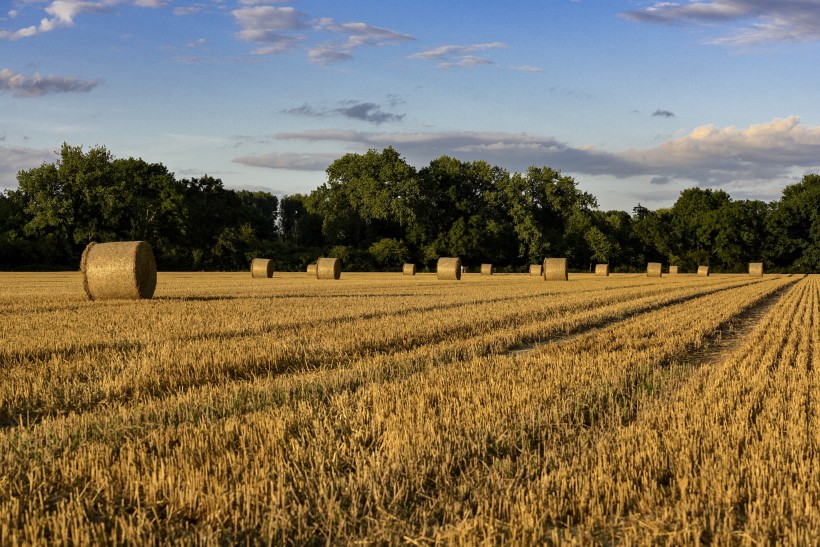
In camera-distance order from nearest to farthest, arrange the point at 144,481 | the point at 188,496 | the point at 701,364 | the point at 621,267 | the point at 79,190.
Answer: the point at 188,496, the point at 144,481, the point at 701,364, the point at 79,190, the point at 621,267

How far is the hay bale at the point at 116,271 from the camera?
2056cm

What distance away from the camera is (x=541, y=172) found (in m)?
86.6

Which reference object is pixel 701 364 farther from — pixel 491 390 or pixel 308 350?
pixel 308 350

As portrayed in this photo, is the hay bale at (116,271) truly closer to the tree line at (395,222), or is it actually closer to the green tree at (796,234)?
the tree line at (395,222)

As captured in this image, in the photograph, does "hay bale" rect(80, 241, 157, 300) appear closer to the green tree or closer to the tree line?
the tree line

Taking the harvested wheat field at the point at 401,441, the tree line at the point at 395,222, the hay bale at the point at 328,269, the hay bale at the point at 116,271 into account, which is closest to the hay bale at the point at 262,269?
the hay bale at the point at 328,269

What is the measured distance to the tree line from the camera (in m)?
63.8

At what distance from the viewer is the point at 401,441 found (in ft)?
17.8

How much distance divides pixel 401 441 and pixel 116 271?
1716 cm

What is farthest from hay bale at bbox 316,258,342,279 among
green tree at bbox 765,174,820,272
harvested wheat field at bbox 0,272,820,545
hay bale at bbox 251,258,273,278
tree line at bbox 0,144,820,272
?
green tree at bbox 765,174,820,272

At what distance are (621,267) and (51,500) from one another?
78922 millimetres

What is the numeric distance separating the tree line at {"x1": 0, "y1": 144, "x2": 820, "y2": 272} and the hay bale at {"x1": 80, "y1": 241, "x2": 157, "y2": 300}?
132ft

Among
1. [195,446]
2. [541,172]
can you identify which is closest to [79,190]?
[541,172]

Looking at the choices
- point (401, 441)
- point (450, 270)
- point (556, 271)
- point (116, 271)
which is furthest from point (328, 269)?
point (401, 441)
